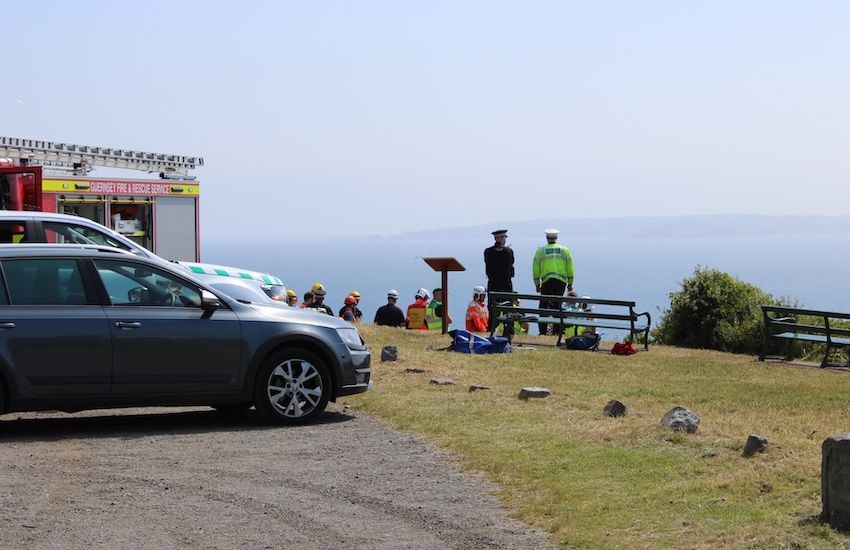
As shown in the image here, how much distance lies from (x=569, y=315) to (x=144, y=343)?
9.97 meters

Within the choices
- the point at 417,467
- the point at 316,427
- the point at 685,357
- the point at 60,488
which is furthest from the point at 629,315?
the point at 60,488

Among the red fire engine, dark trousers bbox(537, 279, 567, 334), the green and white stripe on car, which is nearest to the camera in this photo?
the green and white stripe on car

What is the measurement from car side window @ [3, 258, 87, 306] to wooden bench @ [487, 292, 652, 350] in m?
9.65

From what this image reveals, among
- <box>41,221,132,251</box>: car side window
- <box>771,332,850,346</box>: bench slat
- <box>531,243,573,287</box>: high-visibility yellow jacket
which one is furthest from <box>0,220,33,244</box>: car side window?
<box>771,332,850,346</box>: bench slat

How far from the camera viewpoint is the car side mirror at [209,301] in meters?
10.2

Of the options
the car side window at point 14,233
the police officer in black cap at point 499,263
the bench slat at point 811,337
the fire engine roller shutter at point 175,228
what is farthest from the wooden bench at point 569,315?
the fire engine roller shutter at point 175,228

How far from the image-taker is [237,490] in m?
7.86

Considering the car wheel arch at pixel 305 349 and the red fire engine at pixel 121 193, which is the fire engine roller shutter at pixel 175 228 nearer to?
the red fire engine at pixel 121 193

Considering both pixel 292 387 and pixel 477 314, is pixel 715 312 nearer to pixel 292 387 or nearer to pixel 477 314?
pixel 477 314

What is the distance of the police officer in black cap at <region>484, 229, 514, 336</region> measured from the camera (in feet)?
68.5

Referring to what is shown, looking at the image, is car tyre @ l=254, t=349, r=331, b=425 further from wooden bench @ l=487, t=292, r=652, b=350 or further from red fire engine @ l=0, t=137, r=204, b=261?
red fire engine @ l=0, t=137, r=204, b=261

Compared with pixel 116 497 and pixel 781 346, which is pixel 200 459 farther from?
pixel 781 346

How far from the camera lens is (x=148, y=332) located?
999cm

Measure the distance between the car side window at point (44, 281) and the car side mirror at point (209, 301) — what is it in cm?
92
